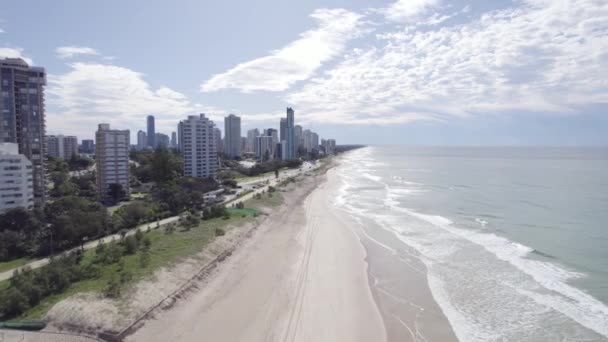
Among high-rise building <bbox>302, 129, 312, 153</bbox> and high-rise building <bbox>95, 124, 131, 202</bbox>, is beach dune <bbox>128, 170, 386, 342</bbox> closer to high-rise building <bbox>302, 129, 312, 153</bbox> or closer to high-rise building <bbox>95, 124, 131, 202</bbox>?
high-rise building <bbox>95, 124, 131, 202</bbox>

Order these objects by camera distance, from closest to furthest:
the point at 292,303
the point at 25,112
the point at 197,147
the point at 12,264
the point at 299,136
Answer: the point at 292,303, the point at 12,264, the point at 25,112, the point at 197,147, the point at 299,136

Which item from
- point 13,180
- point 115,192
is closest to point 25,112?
point 13,180

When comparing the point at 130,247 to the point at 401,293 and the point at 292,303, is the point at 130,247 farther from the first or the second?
the point at 401,293

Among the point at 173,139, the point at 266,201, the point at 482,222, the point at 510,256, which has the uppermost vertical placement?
→ the point at 173,139

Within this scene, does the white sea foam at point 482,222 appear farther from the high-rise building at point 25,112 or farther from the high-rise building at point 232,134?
the high-rise building at point 232,134

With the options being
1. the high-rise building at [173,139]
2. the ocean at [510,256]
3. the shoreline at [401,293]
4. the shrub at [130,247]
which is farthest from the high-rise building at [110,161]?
the high-rise building at [173,139]

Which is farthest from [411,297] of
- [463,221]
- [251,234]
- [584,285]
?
[463,221]

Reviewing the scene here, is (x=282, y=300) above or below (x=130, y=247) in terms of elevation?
below
